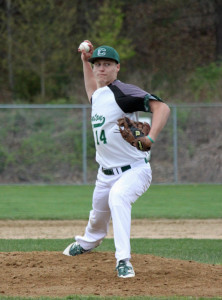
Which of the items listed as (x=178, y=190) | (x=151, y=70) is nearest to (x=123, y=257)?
(x=178, y=190)

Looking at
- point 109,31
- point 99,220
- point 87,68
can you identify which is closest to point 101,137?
point 99,220

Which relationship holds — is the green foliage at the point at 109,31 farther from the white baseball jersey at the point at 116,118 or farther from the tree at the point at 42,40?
the white baseball jersey at the point at 116,118

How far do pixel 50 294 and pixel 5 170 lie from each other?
13.4m

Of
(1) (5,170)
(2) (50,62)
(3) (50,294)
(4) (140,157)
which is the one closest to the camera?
(3) (50,294)

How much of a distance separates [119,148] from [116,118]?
0.86ft

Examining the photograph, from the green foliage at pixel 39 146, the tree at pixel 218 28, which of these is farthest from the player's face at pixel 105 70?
the tree at pixel 218 28

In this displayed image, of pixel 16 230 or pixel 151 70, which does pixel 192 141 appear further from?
pixel 151 70

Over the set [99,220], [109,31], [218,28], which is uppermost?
[218,28]

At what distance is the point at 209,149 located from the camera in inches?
743

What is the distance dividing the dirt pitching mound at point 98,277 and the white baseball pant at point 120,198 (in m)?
0.33

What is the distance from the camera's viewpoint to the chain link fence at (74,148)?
18234 millimetres

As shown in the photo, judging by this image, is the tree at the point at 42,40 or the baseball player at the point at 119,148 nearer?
the baseball player at the point at 119,148

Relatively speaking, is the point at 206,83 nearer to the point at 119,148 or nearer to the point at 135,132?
the point at 119,148

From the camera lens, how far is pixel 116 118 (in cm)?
569
